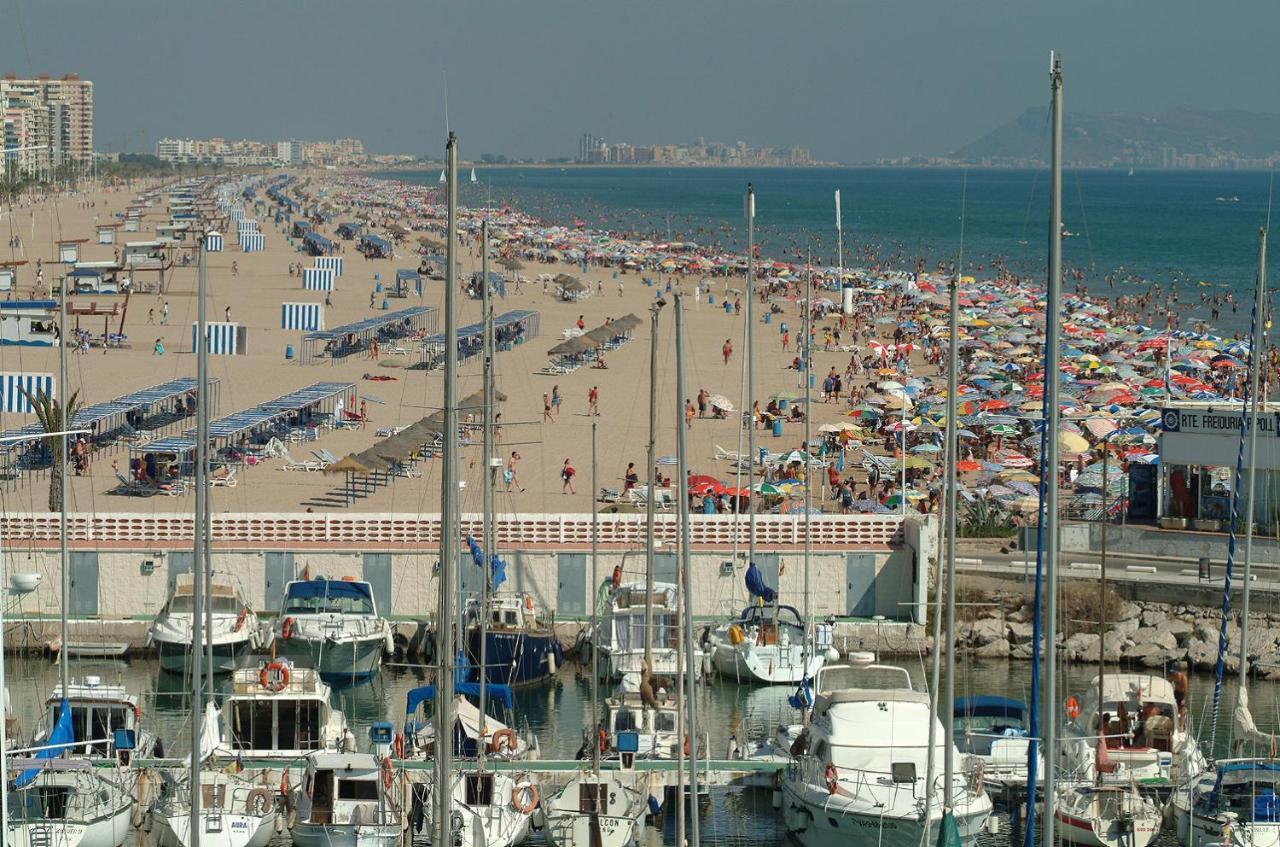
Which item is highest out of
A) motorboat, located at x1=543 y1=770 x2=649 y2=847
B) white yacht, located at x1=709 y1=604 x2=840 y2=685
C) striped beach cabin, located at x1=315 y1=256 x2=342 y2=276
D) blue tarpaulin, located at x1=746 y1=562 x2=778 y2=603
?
striped beach cabin, located at x1=315 y1=256 x2=342 y2=276

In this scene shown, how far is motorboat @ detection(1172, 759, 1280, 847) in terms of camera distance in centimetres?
1762

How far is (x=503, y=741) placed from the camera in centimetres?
2094

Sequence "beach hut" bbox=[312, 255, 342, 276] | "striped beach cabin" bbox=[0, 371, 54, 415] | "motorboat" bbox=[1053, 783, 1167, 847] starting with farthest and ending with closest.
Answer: "beach hut" bbox=[312, 255, 342, 276]
"striped beach cabin" bbox=[0, 371, 54, 415]
"motorboat" bbox=[1053, 783, 1167, 847]

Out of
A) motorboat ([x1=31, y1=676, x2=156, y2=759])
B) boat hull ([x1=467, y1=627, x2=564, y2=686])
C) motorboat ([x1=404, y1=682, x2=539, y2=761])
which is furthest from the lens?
boat hull ([x1=467, y1=627, x2=564, y2=686])

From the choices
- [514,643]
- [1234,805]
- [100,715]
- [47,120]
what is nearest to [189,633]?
[514,643]

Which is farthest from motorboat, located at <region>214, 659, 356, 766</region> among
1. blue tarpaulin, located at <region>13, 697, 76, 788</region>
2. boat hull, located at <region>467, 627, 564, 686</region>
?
boat hull, located at <region>467, 627, 564, 686</region>

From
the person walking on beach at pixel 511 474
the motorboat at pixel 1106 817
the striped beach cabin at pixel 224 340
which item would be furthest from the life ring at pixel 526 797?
the striped beach cabin at pixel 224 340

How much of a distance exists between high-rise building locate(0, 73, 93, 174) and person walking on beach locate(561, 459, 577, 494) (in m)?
10.8

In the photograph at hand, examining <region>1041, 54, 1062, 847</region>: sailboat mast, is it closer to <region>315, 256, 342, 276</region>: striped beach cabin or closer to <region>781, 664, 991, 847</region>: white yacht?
<region>781, 664, 991, 847</region>: white yacht

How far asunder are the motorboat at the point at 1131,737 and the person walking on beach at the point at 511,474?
16194 millimetres

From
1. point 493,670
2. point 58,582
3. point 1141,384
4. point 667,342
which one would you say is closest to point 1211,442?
point 493,670

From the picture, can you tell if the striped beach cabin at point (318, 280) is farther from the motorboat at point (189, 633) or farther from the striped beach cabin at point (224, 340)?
the motorboat at point (189, 633)

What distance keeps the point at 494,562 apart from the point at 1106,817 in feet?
36.5

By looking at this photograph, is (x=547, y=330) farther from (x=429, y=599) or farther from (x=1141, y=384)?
(x=429, y=599)
